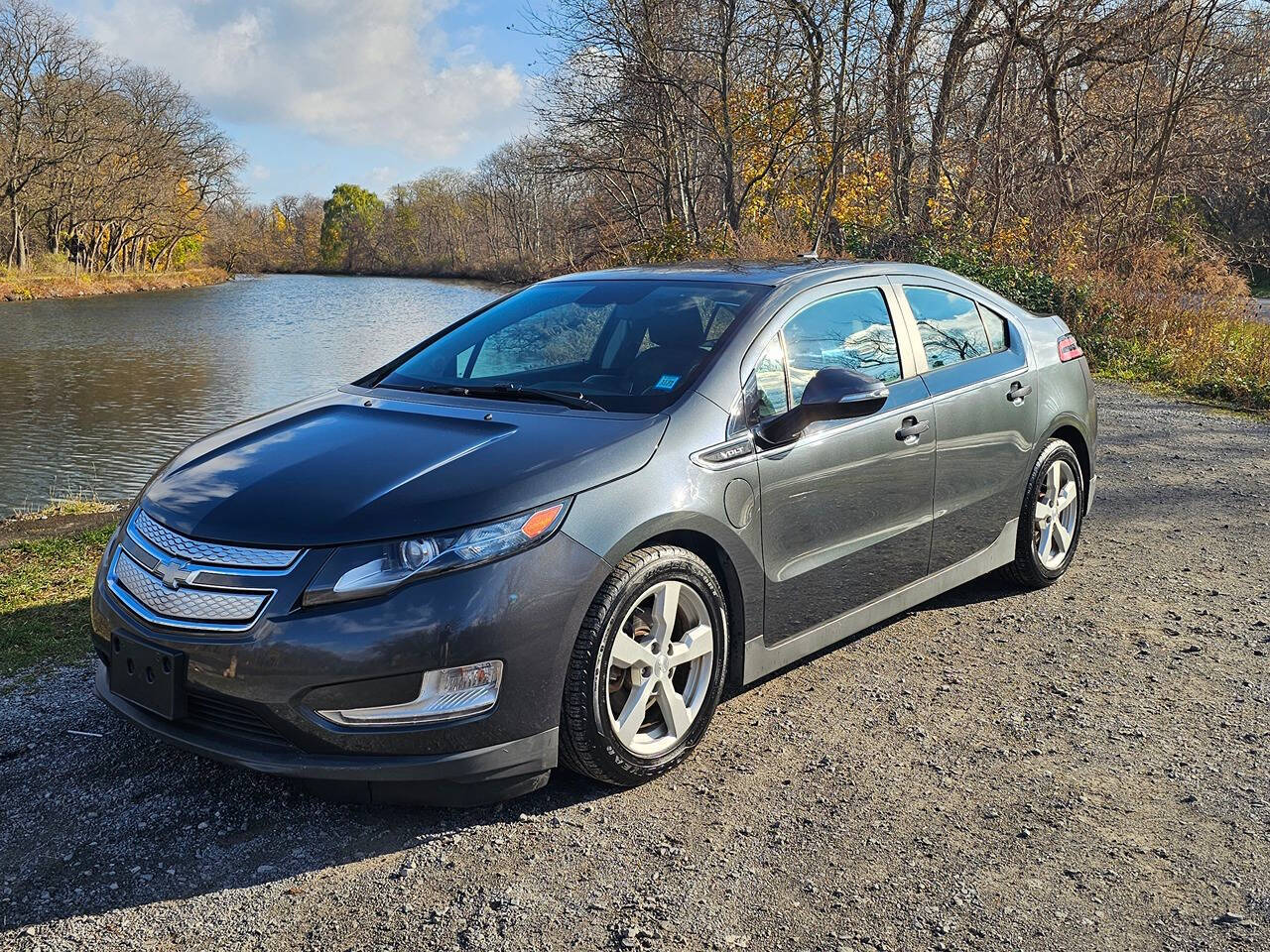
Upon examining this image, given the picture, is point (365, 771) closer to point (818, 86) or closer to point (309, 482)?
point (309, 482)

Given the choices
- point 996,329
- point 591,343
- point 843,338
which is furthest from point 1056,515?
point 591,343

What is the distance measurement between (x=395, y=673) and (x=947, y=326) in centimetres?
303

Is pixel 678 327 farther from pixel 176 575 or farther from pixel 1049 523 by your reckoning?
pixel 1049 523

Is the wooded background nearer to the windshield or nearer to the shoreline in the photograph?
the windshield

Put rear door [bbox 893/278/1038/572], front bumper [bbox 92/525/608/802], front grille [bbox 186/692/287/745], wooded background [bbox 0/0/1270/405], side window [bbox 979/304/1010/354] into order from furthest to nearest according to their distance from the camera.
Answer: wooded background [bbox 0/0/1270/405] < side window [bbox 979/304/1010/354] < rear door [bbox 893/278/1038/572] < front grille [bbox 186/692/287/745] < front bumper [bbox 92/525/608/802]

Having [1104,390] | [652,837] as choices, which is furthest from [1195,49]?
[652,837]

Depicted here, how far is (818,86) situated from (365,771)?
21416 mm

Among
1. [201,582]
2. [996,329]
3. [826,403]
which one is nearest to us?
[201,582]

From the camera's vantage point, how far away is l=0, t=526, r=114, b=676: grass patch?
15.5 ft

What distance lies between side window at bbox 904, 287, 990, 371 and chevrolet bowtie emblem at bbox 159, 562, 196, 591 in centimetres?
304

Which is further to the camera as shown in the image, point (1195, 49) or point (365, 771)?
point (1195, 49)

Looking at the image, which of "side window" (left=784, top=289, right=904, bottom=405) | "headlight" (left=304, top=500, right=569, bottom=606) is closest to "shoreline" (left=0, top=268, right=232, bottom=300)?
"side window" (left=784, top=289, right=904, bottom=405)

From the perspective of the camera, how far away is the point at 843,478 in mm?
4094

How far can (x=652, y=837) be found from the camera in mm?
3199
